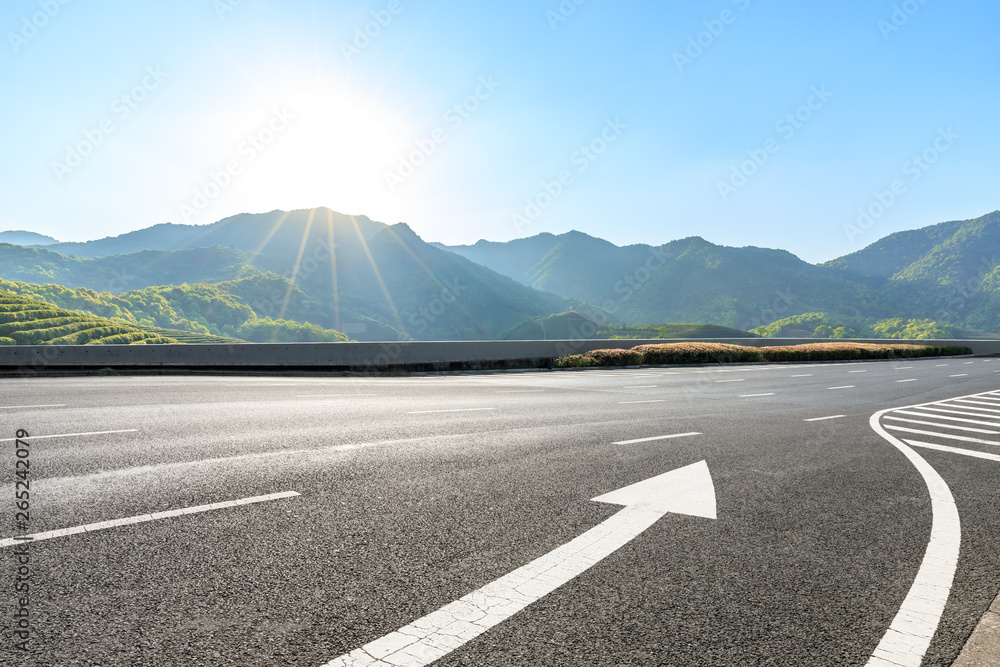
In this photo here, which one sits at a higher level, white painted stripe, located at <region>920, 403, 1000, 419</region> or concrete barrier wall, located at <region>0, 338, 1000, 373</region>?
concrete barrier wall, located at <region>0, 338, 1000, 373</region>

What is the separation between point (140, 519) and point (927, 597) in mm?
4738

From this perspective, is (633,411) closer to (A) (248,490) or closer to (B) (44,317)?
(A) (248,490)

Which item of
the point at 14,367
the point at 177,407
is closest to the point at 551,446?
the point at 177,407

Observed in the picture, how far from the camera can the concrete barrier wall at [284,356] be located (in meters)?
19.1

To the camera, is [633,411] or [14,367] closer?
[633,411]

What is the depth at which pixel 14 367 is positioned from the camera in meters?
18.8

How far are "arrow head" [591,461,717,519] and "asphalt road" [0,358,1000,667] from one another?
0.50 ft

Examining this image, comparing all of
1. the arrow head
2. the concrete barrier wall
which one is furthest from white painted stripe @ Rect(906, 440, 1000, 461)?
the concrete barrier wall

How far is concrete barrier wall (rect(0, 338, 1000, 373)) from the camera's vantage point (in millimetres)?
19094

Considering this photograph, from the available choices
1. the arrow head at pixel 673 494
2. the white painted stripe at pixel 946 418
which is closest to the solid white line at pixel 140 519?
the arrow head at pixel 673 494

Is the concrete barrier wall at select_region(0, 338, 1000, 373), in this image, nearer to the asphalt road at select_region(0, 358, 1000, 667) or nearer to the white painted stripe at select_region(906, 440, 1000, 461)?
the asphalt road at select_region(0, 358, 1000, 667)

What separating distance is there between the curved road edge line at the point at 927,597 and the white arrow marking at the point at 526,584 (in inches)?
53.5

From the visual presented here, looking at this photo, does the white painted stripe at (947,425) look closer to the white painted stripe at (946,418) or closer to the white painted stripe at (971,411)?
the white painted stripe at (946,418)

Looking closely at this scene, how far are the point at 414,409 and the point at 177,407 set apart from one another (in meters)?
4.00
